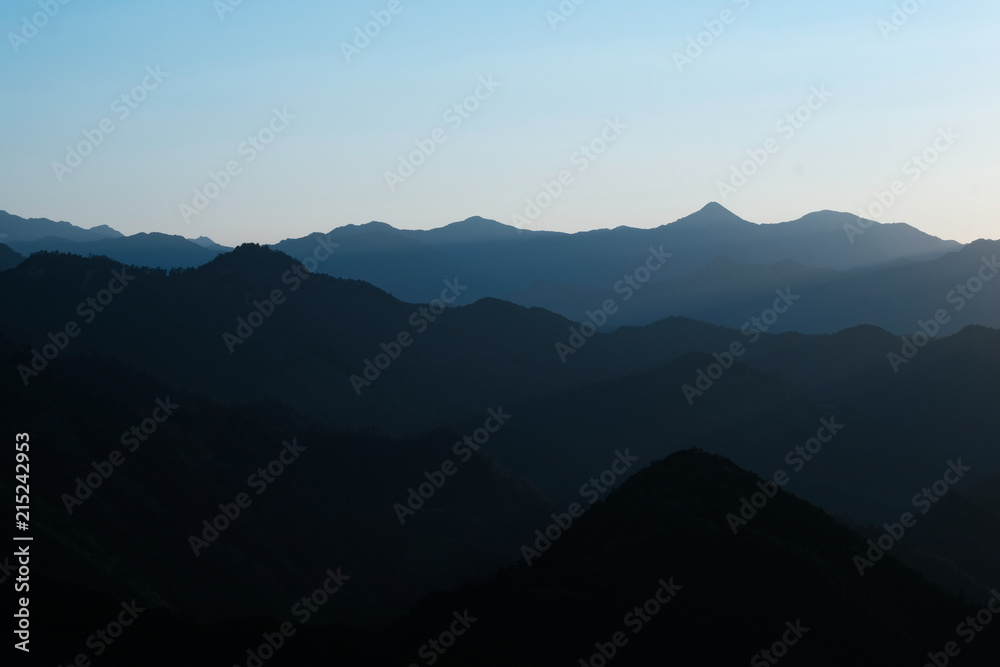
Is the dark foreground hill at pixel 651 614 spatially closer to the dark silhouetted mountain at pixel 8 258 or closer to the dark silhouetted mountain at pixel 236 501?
the dark silhouetted mountain at pixel 236 501

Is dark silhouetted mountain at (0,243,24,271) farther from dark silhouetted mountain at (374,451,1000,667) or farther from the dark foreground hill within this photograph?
dark silhouetted mountain at (374,451,1000,667)

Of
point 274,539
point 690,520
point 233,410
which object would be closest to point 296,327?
point 233,410

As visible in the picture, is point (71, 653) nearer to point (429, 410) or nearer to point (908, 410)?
point (429, 410)

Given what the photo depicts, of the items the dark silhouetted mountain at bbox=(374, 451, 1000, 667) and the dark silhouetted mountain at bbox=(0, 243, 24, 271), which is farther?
the dark silhouetted mountain at bbox=(0, 243, 24, 271)

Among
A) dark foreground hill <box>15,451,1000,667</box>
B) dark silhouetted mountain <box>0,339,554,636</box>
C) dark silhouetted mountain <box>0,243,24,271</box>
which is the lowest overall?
dark silhouetted mountain <box>0,243,24,271</box>

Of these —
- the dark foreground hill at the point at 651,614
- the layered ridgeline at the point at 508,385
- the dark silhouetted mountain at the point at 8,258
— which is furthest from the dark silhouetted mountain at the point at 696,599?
the dark silhouetted mountain at the point at 8,258

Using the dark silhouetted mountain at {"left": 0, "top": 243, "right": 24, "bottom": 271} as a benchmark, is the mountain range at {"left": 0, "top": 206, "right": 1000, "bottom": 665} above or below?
above

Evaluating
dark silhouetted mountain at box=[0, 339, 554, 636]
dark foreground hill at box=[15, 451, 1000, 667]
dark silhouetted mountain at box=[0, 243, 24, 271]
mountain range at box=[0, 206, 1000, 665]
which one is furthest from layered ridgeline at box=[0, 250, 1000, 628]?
dark silhouetted mountain at box=[0, 243, 24, 271]

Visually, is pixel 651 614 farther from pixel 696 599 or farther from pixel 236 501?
pixel 236 501

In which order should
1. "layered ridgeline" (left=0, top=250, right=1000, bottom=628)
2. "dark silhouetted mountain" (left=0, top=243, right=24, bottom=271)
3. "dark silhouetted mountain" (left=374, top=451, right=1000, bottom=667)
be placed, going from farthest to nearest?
"dark silhouetted mountain" (left=0, top=243, right=24, bottom=271) < "layered ridgeline" (left=0, top=250, right=1000, bottom=628) < "dark silhouetted mountain" (left=374, top=451, right=1000, bottom=667)
